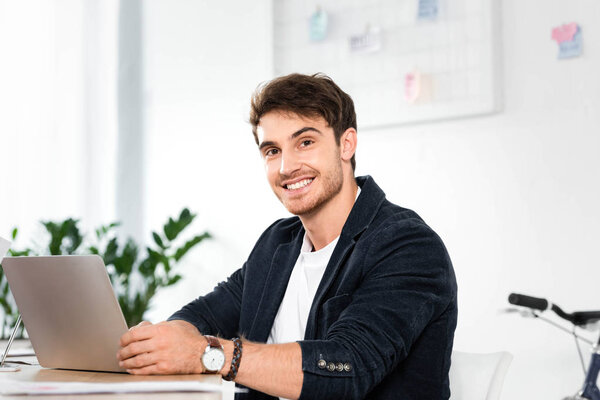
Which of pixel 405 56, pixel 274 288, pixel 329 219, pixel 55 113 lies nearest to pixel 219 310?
pixel 274 288

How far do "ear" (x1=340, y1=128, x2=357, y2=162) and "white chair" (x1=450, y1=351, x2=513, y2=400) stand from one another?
561 millimetres

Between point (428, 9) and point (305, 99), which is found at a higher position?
point (428, 9)

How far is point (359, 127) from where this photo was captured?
8.86ft

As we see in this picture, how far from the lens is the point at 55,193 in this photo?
10.5ft

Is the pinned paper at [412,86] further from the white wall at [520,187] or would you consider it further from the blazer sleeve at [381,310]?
the blazer sleeve at [381,310]

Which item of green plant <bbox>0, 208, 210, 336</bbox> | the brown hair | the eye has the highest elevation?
the brown hair

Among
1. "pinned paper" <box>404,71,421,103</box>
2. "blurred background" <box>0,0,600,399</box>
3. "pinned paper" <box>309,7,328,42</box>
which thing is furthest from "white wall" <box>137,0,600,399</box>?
"pinned paper" <box>309,7,328,42</box>

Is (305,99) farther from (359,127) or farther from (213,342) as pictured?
(359,127)

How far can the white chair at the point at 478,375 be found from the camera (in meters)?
1.34

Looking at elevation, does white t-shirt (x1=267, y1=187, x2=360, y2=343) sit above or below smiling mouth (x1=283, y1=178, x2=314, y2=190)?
below

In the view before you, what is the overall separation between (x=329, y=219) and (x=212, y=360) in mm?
644

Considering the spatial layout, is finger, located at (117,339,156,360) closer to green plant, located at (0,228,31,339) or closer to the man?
the man

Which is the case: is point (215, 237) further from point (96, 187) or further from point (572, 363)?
point (572, 363)

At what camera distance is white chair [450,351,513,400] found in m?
1.34
